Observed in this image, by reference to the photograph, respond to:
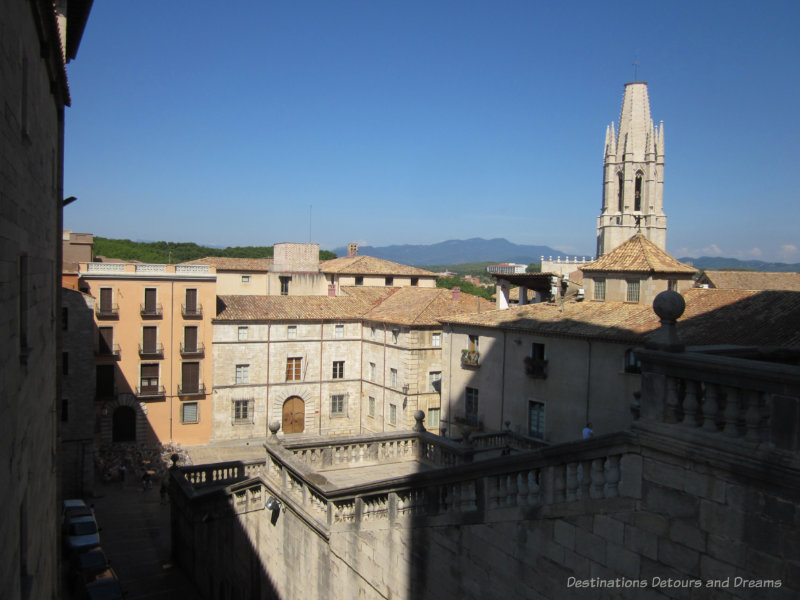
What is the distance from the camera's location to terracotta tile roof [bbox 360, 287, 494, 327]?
149 ft

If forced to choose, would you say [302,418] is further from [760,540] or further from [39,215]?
[760,540]

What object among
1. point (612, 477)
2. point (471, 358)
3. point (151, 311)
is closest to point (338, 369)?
point (151, 311)

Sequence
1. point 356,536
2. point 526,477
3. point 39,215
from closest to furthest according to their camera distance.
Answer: point 526,477, point 39,215, point 356,536

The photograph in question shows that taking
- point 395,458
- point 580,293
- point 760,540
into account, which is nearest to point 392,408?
point 580,293

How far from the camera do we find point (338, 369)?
48.9 m

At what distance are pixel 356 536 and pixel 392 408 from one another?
33.3 metres

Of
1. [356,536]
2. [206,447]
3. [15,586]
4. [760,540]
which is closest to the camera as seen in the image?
[760,540]

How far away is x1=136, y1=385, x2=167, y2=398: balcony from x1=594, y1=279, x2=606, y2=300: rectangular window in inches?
1111

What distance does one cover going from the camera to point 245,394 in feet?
149

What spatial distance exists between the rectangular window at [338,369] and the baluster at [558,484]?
40802 mm

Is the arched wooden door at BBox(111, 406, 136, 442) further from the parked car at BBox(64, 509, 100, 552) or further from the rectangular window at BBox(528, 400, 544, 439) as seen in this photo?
the rectangular window at BBox(528, 400, 544, 439)

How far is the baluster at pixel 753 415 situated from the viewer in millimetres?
6320

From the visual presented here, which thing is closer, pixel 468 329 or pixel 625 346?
pixel 625 346

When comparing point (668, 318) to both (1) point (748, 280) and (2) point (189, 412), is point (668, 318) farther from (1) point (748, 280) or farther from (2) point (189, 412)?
(1) point (748, 280)
